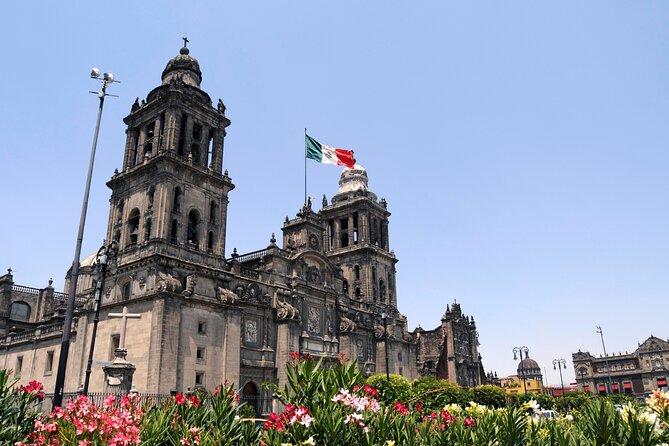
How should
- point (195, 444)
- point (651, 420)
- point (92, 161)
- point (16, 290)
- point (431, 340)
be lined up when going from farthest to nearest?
point (431, 340) → point (16, 290) → point (92, 161) → point (195, 444) → point (651, 420)

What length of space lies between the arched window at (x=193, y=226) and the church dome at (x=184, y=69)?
37.9 feet

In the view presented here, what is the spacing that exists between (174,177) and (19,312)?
34.2 metres

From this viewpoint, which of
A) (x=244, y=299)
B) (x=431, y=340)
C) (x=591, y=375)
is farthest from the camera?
(x=591, y=375)

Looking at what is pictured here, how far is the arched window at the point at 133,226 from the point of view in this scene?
135ft

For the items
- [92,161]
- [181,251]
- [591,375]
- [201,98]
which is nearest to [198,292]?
[181,251]

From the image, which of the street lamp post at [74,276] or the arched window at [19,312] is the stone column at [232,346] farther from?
the arched window at [19,312]

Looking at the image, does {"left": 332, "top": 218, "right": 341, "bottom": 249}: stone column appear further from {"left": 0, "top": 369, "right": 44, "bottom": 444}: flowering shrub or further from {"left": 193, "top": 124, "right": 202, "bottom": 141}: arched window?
{"left": 0, "top": 369, "right": 44, "bottom": 444}: flowering shrub

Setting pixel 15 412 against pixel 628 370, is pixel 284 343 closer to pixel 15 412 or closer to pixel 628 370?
pixel 15 412

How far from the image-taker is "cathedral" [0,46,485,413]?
36.2m

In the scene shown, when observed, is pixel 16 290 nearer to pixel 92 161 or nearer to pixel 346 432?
pixel 92 161

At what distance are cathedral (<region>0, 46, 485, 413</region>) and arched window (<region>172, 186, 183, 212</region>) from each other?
114 mm

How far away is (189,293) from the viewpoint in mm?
37125

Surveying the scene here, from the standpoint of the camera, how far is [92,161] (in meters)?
20.4

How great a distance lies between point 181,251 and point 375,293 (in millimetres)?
28387
